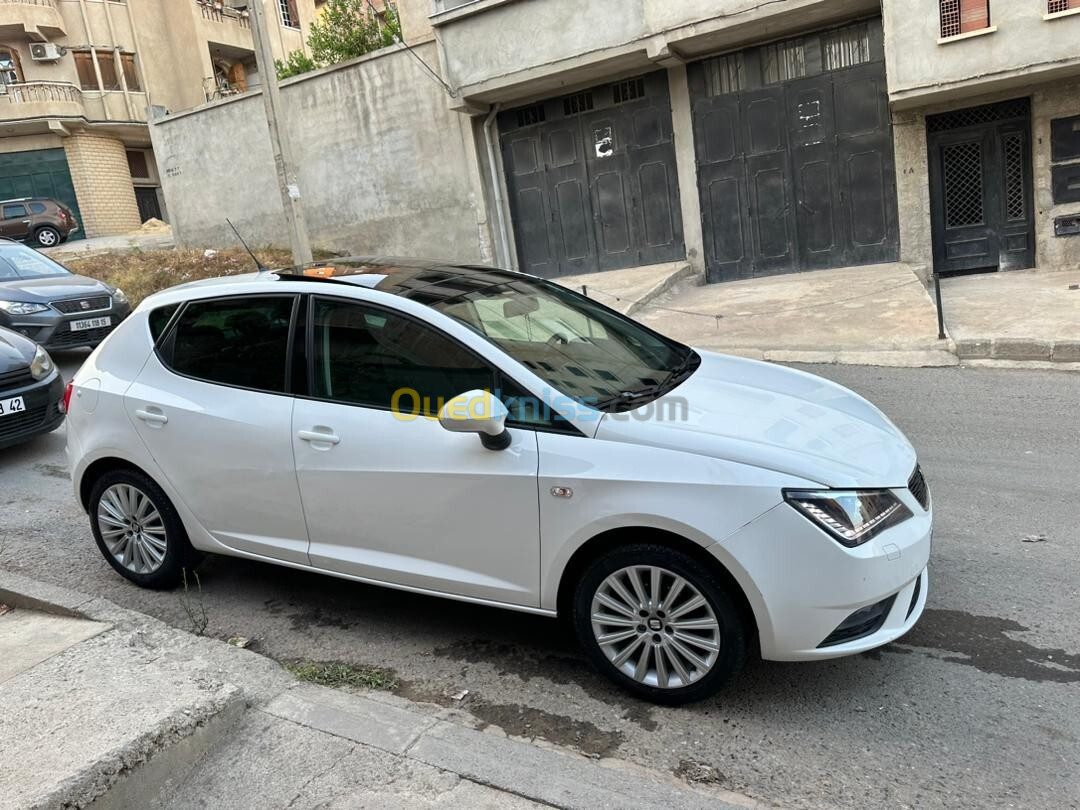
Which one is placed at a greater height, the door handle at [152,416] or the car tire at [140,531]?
the door handle at [152,416]

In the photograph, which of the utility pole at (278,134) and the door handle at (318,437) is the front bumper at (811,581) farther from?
the utility pole at (278,134)

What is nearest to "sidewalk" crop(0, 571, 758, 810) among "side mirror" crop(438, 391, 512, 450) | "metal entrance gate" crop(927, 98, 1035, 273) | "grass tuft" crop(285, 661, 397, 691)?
"grass tuft" crop(285, 661, 397, 691)

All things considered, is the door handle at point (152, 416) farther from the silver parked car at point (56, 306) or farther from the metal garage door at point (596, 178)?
the metal garage door at point (596, 178)

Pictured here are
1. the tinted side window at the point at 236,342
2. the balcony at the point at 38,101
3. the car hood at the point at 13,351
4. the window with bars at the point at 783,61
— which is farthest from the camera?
the balcony at the point at 38,101

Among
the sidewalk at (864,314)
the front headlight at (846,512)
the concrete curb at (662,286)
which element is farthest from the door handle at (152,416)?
the concrete curb at (662,286)

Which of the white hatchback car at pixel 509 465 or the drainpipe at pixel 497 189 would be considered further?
the drainpipe at pixel 497 189

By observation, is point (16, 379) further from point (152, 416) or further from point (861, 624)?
point (861, 624)

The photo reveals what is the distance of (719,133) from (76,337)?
1051 centimetres

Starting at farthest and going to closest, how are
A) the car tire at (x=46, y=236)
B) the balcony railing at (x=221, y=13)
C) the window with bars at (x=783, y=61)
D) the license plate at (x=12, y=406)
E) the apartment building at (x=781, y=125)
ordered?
the balcony railing at (x=221, y=13), the car tire at (x=46, y=236), the window with bars at (x=783, y=61), the apartment building at (x=781, y=125), the license plate at (x=12, y=406)

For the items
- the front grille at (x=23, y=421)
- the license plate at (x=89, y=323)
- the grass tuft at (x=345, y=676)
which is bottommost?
the grass tuft at (x=345, y=676)

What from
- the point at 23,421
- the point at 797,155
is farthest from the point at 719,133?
the point at 23,421

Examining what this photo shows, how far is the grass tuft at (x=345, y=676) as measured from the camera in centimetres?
348

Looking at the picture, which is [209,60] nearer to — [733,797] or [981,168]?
[981,168]

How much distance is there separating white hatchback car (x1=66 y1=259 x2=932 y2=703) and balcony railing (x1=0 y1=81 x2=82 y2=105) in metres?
33.5
